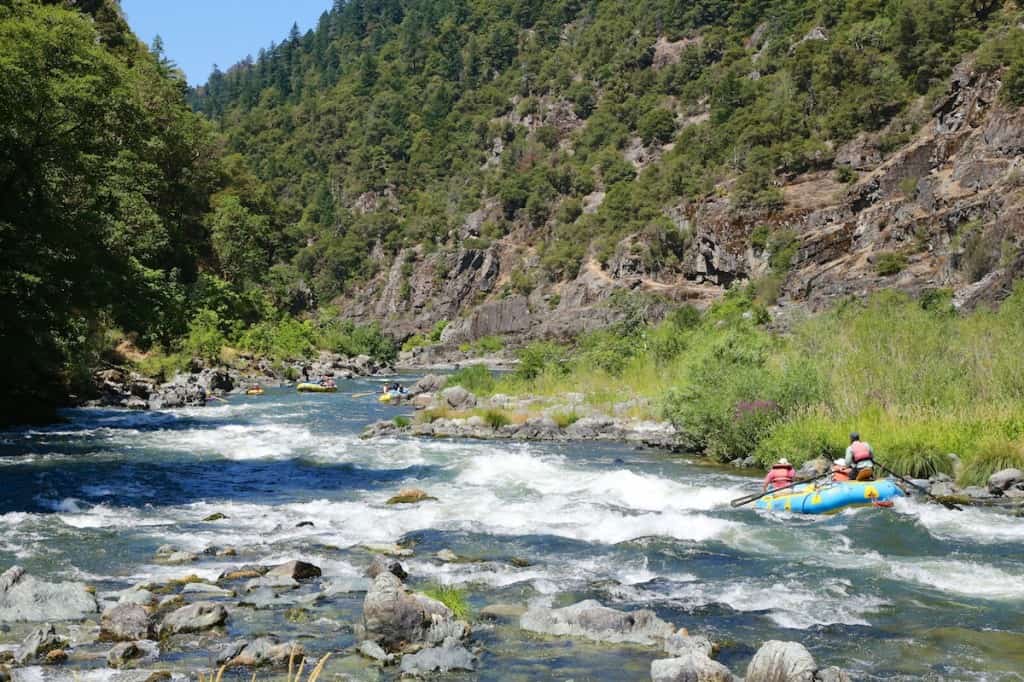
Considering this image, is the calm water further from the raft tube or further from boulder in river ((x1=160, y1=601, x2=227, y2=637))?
the raft tube

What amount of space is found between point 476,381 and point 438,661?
26409 millimetres

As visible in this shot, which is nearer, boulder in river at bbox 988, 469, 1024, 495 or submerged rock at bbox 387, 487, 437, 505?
boulder in river at bbox 988, 469, 1024, 495

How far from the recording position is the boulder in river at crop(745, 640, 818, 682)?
23.2ft

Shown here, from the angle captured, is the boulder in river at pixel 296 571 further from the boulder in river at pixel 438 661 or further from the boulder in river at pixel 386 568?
the boulder in river at pixel 438 661

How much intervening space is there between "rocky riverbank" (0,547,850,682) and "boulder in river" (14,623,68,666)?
11 millimetres

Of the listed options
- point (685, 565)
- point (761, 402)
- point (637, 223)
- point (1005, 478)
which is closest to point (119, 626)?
point (685, 565)

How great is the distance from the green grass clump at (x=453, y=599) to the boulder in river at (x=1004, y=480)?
1059cm

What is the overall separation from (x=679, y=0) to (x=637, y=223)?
54933 millimetres

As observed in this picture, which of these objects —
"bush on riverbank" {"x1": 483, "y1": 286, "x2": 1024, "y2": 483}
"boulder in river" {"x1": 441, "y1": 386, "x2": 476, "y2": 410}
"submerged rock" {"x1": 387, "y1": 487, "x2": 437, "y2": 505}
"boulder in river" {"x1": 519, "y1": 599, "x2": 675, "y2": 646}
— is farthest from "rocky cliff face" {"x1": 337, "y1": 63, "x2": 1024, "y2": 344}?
"boulder in river" {"x1": 519, "y1": 599, "x2": 675, "y2": 646}

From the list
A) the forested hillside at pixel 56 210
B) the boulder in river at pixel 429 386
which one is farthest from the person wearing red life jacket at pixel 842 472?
the boulder in river at pixel 429 386

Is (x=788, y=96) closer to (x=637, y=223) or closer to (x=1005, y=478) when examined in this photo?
(x=637, y=223)

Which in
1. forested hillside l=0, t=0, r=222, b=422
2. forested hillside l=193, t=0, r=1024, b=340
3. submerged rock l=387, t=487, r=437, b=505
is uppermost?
forested hillside l=193, t=0, r=1024, b=340

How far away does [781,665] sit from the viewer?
719 cm

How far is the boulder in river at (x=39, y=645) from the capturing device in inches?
308
